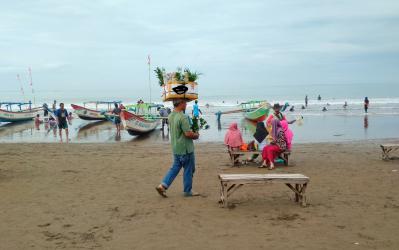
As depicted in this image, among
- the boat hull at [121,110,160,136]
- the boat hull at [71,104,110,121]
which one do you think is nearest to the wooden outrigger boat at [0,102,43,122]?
the boat hull at [71,104,110,121]

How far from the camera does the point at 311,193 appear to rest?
7.32 metres

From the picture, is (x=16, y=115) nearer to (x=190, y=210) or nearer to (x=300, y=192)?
(x=190, y=210)

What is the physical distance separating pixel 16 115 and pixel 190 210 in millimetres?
30545

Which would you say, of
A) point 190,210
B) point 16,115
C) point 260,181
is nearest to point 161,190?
point 190,210

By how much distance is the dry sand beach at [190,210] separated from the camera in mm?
4938

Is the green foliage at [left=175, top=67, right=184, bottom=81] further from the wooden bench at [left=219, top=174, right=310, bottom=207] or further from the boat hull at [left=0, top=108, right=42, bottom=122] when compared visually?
the boat hull at [left=0, top=108, right=42, bottom=122]

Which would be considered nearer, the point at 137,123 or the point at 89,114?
the point at 137,123

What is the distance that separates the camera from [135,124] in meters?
20.5

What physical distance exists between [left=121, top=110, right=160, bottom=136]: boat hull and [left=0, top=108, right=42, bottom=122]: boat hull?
15.3m

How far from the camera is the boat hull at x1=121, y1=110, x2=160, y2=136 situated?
19938mm

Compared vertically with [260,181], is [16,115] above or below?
above

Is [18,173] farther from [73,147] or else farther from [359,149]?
[359,149]

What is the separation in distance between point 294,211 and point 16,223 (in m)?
4.09

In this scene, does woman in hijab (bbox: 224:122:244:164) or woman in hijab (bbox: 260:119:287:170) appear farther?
woman in hijab (bbox: 224:122:244:164)
